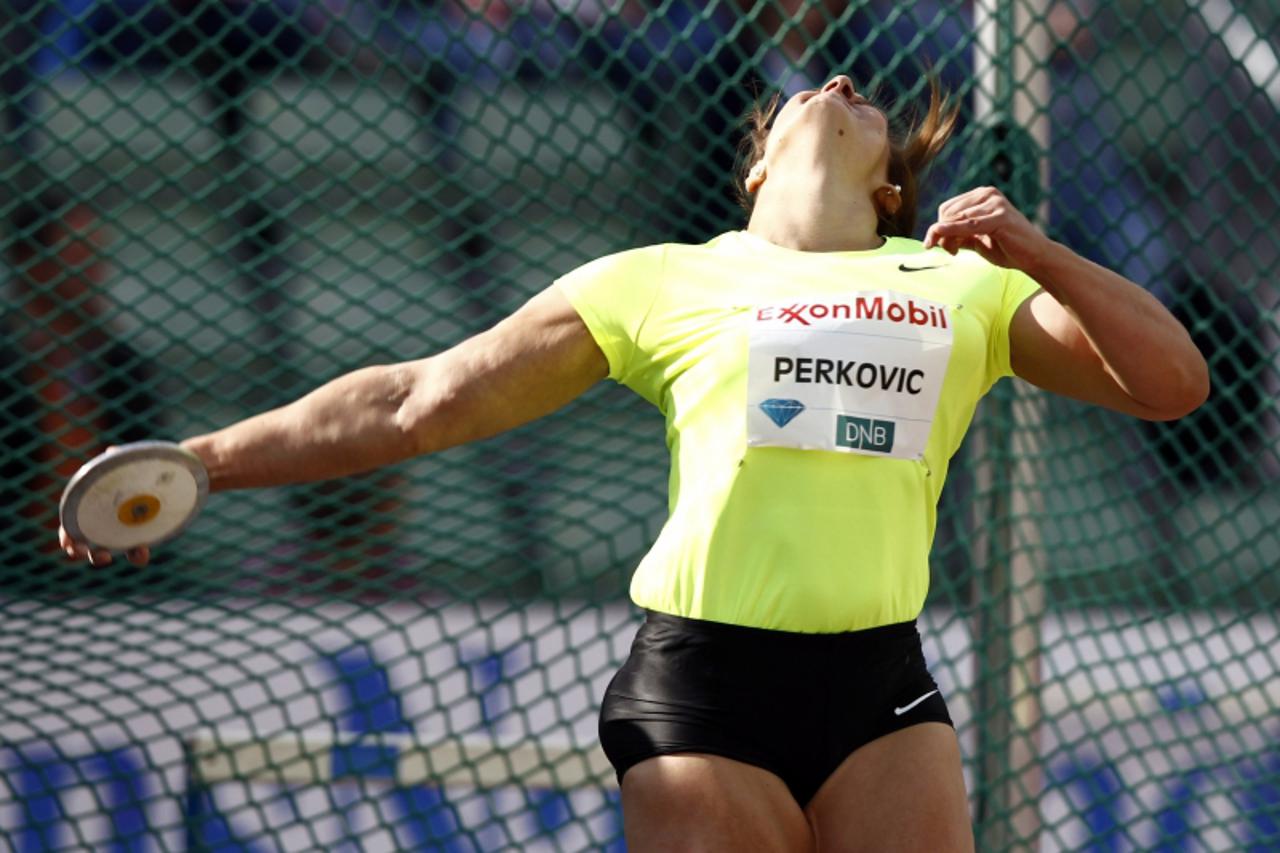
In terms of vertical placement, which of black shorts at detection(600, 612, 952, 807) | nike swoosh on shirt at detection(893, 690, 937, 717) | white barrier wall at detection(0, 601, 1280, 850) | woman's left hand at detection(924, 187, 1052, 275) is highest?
woman's left hand at detection(924, 187, 1052, 275)

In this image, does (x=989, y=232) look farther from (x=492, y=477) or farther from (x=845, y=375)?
(x=492, y=477)

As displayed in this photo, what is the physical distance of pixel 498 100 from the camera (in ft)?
13.9

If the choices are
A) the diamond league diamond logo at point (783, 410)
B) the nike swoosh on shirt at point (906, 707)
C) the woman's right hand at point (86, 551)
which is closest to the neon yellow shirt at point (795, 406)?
the diamond league diamond logo at point (783, 410)

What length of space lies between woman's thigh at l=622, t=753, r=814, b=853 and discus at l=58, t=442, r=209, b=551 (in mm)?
757

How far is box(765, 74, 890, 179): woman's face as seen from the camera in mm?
2852

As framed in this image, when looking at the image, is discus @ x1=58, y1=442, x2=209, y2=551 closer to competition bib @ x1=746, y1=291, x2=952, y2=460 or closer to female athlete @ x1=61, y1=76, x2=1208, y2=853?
female athlete @ x1=61, y1=76, x2=1208, y2=853

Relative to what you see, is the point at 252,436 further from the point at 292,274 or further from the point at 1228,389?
the point at 1228,389

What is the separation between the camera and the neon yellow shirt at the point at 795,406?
8.14 ft

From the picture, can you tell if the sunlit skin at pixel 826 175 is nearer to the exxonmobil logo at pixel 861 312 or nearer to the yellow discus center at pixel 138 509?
the exxonmobil logo at pixel 861 312

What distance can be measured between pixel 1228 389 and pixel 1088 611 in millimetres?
660

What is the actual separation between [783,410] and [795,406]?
0.7 inches

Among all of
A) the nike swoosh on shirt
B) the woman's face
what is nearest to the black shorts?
the nike swoosh on shirt

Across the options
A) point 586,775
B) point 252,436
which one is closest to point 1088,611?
point 586,775

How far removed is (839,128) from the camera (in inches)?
113
